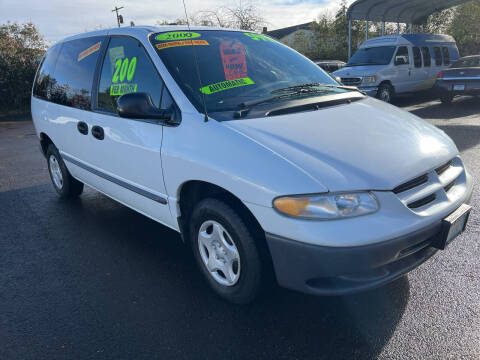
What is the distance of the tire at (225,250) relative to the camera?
2418mm

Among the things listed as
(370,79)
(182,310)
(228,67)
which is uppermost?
(228,67)

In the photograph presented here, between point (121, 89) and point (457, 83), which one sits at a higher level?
point (121, 89)

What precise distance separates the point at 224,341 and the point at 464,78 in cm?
1143

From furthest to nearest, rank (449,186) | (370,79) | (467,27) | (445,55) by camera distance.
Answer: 1. (467,27)
2. (445,55)
3. (370,79)
4. (449,186)

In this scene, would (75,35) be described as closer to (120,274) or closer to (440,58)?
(120,274)

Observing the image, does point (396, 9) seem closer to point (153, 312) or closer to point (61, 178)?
point (61, 178)

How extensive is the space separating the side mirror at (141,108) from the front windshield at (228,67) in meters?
0.23

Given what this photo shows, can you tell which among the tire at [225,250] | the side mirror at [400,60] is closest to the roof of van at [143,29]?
the tire at [225,250]

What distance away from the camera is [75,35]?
14.4ft

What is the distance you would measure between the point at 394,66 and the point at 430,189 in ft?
35.3

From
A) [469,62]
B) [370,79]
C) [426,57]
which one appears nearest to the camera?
[370,79]

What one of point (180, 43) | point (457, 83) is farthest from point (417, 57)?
point (180, 43)

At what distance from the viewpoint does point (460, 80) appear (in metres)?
11.2

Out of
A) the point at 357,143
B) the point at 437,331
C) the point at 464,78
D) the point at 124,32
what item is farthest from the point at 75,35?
the point at 464,78
